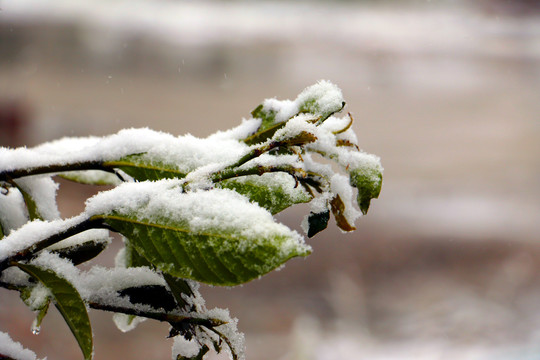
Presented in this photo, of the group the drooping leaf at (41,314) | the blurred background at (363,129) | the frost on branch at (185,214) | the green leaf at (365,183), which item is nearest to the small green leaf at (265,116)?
the frost on branch at (185,214)

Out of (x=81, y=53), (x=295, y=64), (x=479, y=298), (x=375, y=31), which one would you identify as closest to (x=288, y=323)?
(x=479, y=298)

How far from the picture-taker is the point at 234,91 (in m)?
5.29

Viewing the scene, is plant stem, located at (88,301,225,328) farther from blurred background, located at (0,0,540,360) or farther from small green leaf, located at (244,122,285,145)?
blurred background, located at (0,0,540,360)

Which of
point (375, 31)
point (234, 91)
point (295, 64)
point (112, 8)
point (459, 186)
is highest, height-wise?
point (375, 31)

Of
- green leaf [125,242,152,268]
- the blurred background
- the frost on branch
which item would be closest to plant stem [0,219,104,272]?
the frost on branch

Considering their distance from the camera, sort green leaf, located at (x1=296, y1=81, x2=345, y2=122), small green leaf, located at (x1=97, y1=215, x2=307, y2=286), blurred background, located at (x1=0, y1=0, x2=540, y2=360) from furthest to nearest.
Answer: blurred background, located at (x1=0, y1=0, x2=540, y2=360) → green leaf, located at (x1=296, y1=81, x2=345, y2=122) → small green leaf, located at (x1=97, y1=215, x2=307, y2=286)

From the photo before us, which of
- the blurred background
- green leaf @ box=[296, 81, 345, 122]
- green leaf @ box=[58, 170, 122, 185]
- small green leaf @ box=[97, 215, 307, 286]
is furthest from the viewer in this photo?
the blurred background

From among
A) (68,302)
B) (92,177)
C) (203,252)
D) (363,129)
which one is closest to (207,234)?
(203,252)

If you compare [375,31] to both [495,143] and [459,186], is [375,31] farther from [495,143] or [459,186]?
[459,186]

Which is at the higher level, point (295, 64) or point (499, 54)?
point (499, 54)

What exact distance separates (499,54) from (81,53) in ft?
15.9

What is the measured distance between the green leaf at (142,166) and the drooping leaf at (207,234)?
48 mm

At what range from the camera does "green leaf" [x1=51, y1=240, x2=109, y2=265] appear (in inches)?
15.8

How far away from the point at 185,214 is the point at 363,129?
16.0ft
